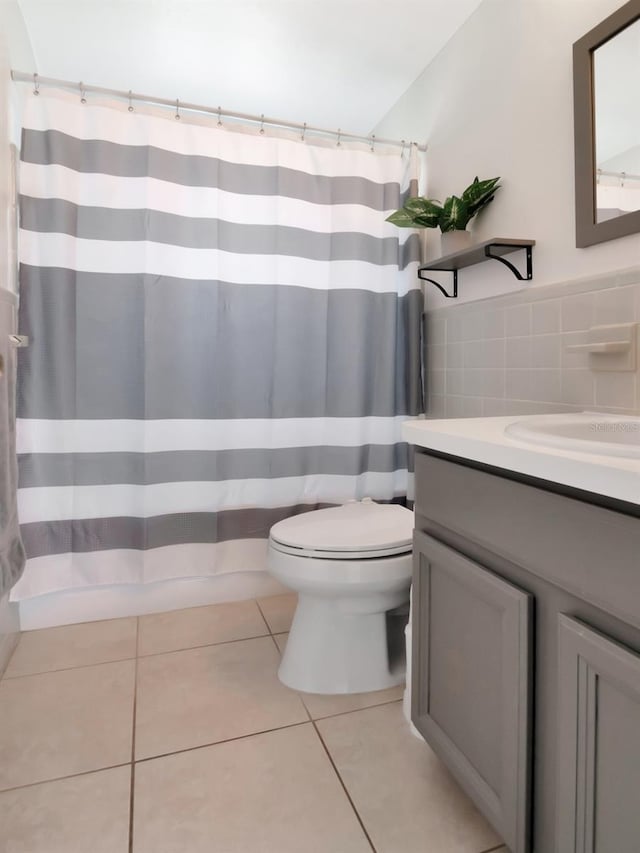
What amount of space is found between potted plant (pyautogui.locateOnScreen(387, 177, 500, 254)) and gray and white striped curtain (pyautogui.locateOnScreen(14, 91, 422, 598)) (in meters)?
0.22

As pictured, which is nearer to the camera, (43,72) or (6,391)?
(6,391)

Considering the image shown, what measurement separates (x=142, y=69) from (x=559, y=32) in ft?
5.23

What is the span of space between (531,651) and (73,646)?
1.51 meters

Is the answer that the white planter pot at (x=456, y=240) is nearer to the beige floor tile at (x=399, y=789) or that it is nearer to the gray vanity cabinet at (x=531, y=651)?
the gray vanity cabinet at (x=531, y=651)

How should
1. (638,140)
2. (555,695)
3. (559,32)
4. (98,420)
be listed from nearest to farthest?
(555,695) → (638,140) → (559,32) → (98,420)

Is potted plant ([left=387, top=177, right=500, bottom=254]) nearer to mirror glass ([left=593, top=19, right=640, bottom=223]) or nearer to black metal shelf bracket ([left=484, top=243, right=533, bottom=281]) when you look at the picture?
black metal shelf bracket ([left=484, top=243, right=533, bottom=281])


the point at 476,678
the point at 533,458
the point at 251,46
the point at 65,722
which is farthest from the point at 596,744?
the point at 251,46

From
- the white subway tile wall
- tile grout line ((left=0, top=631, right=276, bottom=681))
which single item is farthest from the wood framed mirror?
tile grout line ((left=0, top=631, right=276, bottom=681))

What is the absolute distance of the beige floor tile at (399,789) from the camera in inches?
38.7

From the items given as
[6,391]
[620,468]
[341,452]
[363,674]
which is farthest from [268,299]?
[620,468]

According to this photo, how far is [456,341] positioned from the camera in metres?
1.90

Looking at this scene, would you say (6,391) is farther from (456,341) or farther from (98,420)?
(456,341)

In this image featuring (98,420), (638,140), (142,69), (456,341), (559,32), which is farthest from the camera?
(142,69)

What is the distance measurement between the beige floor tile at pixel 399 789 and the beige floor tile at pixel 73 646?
772mm
